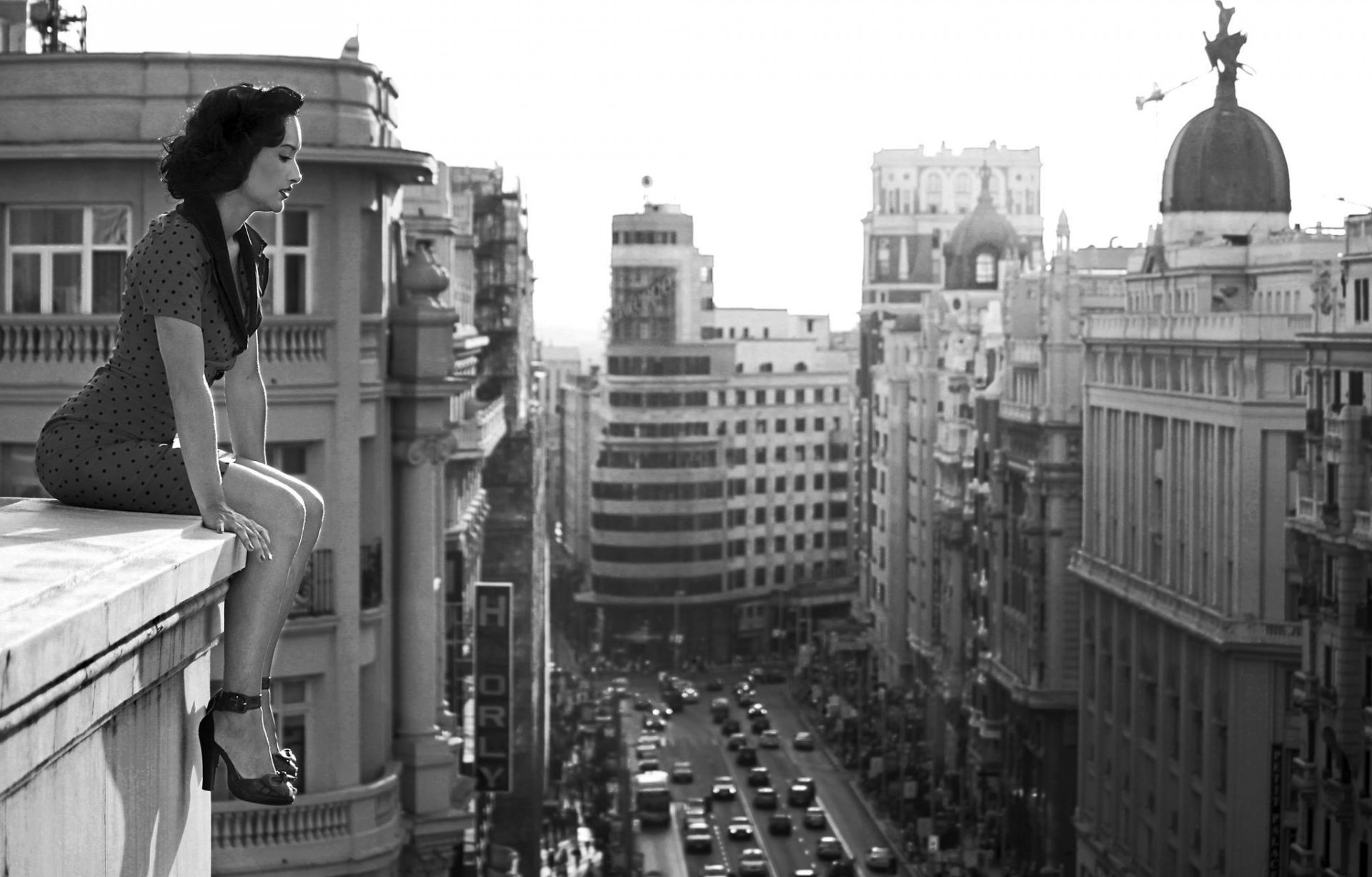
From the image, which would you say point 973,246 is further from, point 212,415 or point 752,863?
point 212,415

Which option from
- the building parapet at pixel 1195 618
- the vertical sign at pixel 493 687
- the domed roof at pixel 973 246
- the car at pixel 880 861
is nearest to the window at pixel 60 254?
the vertical sign at pixel 493 687

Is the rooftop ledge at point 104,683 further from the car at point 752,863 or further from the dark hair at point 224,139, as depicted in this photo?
the car at point 752,863

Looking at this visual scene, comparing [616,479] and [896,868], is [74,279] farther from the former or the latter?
[616,479]

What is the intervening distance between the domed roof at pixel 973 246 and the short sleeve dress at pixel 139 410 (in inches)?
4602

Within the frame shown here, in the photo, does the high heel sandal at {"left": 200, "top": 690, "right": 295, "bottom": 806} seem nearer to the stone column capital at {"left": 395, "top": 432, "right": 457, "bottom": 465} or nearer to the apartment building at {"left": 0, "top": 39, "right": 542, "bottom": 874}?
the apartment building at {"left": 0, "top": 39, "right": 542, "bottom": 874}

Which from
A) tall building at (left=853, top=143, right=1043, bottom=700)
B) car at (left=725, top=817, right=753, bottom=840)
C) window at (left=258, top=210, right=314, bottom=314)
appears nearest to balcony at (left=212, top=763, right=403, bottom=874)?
window at (left=258, top=210, right=314, bottom=314)

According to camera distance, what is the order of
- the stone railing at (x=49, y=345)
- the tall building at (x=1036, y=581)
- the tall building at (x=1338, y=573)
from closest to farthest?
the stone railing at (x=49, y=345), the tall building at (x=1338, y=573), the tall building at (x=1036, y=581)

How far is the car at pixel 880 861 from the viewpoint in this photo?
281 feet

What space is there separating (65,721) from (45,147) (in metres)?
19.5

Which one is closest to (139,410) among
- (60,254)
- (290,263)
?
(60,254)

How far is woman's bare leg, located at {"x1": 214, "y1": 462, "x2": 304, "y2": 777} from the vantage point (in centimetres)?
822

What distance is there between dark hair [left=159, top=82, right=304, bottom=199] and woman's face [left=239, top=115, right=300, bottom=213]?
0.02 metres

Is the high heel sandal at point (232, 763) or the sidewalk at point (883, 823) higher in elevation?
the high heel sandal at point (232, 763)

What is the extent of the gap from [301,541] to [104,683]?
6.84 feet
